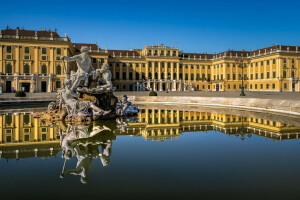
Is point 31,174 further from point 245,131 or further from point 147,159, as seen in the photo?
point 245,131

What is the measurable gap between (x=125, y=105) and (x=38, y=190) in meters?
9.21

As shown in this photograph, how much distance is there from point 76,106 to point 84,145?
440 cm

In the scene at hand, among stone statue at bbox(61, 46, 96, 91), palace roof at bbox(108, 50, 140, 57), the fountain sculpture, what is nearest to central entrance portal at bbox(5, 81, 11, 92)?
palace roof at bbox(108, 50, 140, 57)

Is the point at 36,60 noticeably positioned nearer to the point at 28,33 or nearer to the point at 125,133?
the point at 28,33

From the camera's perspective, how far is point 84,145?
19.2 ft

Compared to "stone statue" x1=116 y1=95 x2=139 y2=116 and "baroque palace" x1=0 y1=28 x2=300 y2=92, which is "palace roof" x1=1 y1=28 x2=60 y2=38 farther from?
"stone statue" x1=116 y1=95 x2=139 y2=116

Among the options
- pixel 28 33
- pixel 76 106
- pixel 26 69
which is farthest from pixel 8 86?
pixel 76 106

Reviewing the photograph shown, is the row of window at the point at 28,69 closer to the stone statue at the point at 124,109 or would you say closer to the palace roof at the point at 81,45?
the palace roof at the point at 81,45

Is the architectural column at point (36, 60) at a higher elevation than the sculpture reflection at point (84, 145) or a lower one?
higher

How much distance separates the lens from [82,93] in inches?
438

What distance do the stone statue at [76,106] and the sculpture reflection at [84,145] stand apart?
1.54 metres

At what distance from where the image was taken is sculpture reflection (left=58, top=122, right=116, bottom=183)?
4.46 m

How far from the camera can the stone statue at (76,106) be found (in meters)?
9.95

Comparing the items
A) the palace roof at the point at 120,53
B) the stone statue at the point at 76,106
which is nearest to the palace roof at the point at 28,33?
the palace roof at the point at 120,53
